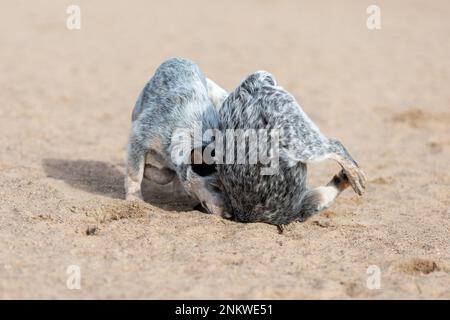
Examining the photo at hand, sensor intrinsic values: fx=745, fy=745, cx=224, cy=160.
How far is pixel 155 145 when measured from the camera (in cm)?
623

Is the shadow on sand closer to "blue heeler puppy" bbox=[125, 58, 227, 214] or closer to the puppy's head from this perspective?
"blue heeler puppy" bbox=[125, 58, 227, 214]

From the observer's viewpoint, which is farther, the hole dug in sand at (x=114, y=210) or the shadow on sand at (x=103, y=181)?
the shadow on sand at (x=103, y=181)

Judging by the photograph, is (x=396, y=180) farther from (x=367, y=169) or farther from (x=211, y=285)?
(x=211, y=285)

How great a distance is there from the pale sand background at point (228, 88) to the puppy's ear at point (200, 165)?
0.35 m

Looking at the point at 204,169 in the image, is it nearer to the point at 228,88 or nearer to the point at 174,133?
the point at 174,133

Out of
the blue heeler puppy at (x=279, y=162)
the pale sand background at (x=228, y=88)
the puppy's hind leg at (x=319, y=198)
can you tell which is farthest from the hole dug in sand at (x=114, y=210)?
the puppy's hind leg at (x=319, y=198)

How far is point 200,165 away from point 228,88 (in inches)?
208

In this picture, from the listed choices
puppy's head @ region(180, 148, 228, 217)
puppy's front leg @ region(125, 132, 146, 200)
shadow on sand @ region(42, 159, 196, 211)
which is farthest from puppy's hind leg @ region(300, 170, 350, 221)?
puppy's front leg @ region(125, 132, 146, 200)

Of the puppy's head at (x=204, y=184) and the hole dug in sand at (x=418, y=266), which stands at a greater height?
the puppy's head at (x=204, y=184)

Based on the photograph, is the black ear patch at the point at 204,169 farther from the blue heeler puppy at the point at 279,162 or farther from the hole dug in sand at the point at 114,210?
the hole dug in sand at the point at 114,210

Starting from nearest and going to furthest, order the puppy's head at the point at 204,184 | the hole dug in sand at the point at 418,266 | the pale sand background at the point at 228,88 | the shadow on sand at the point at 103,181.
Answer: the pale sand background at the point at 228,88 → the hole dug in sand at the point at 418,266 → the puppy's head at the point at 204,184 → the shadow on sand at the point at 103,181

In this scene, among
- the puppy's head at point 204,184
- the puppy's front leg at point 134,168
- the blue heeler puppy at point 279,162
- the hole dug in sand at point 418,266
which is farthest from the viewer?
the puppy's front leg at point 134,168

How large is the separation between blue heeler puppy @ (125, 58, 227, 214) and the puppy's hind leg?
679 mm

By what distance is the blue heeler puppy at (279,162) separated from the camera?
18.1 ft
